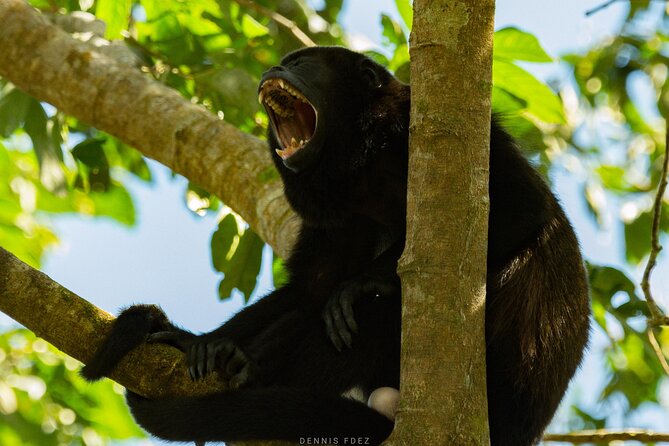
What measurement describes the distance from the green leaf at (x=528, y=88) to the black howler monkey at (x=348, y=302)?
53 centimetres

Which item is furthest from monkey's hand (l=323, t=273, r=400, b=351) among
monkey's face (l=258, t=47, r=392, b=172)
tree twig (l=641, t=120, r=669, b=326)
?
tree twig (l=641, t=120, r=669, b=326)

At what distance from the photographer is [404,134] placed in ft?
11.2

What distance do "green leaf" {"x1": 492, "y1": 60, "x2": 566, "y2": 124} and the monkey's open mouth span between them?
0.84 meters

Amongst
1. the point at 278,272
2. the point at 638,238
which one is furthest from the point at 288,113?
the point at 638,238

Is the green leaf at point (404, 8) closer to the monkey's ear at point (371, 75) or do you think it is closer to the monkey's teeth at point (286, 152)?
the monkey's ear at point (371, 75)

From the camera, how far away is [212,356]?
2.94 m

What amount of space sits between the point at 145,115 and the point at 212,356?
155 cm

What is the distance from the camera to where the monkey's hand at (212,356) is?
2891 millimetres

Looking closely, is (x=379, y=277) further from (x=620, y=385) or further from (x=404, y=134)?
(x=620, y=385)

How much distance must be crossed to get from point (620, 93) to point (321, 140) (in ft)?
11.5

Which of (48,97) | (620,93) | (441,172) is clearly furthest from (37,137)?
(620,93)

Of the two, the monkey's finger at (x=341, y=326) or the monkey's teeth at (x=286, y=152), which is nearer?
the monkey's finger at (x=341, y=326)

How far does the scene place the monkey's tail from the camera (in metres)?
2.74

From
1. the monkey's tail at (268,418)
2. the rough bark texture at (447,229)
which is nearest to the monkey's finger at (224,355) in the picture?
the monkey's tail at (268,418)
